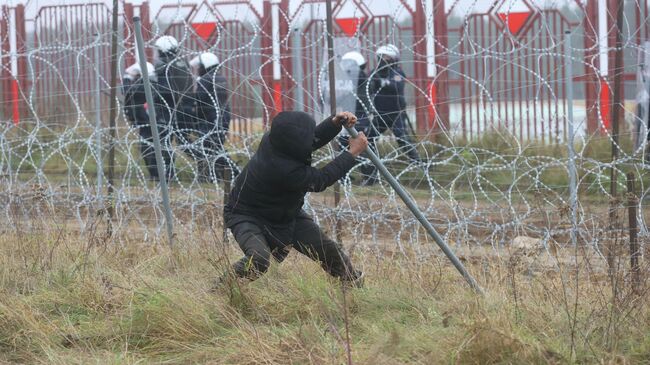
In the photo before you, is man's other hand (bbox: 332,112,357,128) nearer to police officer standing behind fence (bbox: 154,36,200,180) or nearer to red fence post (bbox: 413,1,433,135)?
police officer standing behind fence (bbox: 154,36,200,180)

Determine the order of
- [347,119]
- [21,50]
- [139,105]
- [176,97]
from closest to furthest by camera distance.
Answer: [347,119], [176,97], [139,105], [21,50]

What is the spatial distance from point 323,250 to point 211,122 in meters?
3.20

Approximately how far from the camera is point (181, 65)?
12828 millimetres

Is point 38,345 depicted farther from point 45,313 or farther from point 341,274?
point 341,274

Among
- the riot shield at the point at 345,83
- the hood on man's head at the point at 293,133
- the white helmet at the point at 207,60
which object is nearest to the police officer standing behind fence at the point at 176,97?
the white helmet at the point at 207,60

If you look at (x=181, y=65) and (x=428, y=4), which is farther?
(x=428, y=4)

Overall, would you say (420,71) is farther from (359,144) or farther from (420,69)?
(359,144)

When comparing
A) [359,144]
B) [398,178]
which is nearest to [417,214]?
[359,144]

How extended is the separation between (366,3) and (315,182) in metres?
10.1

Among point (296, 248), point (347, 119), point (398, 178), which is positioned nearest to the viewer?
point (347, 119)

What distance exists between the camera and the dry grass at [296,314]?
200 inches

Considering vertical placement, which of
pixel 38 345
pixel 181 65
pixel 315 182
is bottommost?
pixel 38 345

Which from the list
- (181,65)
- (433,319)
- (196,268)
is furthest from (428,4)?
(433,319)

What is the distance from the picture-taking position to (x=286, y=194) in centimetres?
655
